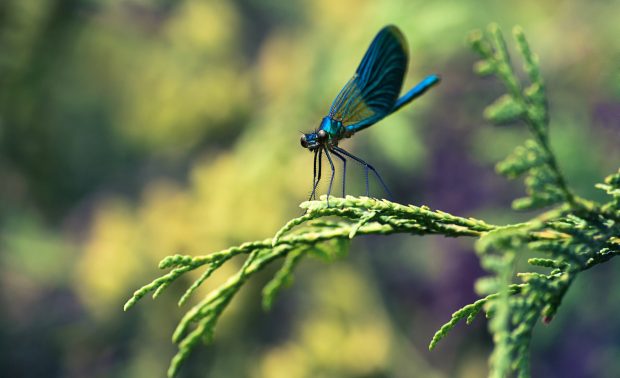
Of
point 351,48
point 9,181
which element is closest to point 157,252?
point 9,181

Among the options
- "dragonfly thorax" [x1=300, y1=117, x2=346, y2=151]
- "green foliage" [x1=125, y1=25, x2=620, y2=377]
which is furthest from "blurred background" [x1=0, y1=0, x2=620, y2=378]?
"green foliage" [x1=125, y1=25, x2=620, y2=377]

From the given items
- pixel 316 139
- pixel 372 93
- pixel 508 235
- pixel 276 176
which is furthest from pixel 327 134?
pixel 276 176

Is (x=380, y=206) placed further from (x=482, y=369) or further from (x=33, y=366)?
(x=33, y=366)

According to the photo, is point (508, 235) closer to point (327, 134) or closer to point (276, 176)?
point (327, 134)

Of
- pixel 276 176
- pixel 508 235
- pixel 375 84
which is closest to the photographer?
pixel 508 235

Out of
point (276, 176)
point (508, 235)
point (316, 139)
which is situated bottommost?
point (508, 235)
